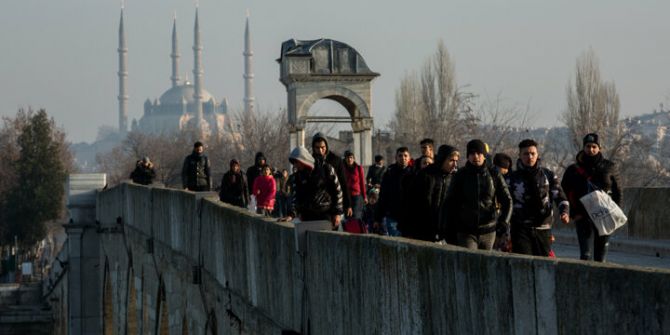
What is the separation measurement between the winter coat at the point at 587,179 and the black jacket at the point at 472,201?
9.59 ft

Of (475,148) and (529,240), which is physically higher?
(475,148)

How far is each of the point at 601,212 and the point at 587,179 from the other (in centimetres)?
64

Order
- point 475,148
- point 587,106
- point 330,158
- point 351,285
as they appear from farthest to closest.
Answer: point 587,106 < point 330,158 < point 475,148 < point 351,285

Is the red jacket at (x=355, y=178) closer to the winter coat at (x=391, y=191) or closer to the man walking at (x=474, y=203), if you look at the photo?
the winter coat at (x=391, y=191)

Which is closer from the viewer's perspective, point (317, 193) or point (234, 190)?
point (317, 193)

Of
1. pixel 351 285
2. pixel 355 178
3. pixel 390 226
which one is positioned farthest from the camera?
pixel 355 178

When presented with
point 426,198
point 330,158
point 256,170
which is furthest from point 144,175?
point 426,198

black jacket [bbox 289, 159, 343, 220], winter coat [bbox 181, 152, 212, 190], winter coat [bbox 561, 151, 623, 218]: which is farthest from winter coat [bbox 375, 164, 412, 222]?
winter coat [bbox 181, 152, 212, 190]

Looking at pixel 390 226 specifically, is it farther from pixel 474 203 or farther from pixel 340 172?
pixel 474 203

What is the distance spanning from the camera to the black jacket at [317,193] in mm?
11859

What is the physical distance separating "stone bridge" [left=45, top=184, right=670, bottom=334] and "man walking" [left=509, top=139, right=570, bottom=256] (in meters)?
2.06

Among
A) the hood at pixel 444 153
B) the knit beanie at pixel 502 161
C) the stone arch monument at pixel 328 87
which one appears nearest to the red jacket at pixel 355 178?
the knit beanie at pixel 502 161

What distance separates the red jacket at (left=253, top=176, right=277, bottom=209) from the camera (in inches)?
861

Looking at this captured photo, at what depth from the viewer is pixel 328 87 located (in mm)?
37281
